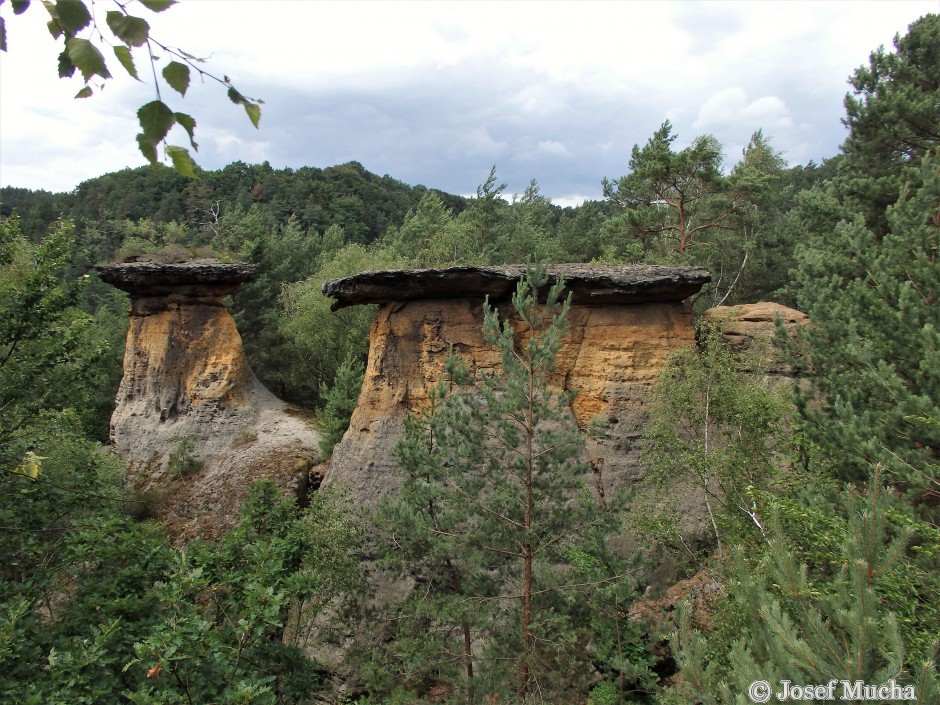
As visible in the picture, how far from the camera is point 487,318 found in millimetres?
7137

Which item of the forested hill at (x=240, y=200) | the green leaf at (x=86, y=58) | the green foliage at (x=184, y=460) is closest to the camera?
the green leaf at (x=86, y=58)

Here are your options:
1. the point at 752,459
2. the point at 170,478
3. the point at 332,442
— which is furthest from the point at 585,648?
the point at 170,478

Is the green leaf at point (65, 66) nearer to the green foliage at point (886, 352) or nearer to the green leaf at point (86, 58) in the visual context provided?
the green leaf at point (86, 58)

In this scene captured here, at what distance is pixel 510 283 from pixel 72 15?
1032 cm

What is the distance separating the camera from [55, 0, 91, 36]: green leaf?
140cm

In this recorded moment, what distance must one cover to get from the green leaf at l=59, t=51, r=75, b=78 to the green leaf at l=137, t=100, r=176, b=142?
0.32m

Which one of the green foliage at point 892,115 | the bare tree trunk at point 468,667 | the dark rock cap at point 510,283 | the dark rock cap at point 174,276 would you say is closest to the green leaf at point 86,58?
the bare tree trunk at point 468,667

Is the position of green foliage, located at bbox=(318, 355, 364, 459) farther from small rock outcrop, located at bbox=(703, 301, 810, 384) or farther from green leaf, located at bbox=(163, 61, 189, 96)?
green leaf, located at bbox=(163, 61, 189, 96)

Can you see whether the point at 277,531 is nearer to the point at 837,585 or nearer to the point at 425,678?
the point at 425,678

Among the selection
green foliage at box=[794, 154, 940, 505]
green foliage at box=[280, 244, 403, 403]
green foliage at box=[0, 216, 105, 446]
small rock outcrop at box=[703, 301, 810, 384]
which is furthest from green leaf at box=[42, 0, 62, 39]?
green foliage at box=[280, 244, 403, 403]

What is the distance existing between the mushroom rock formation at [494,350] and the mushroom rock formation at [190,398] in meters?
4.52

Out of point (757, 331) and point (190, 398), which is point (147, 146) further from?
point (190, 398)

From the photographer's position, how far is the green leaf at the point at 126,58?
1411 millimetres

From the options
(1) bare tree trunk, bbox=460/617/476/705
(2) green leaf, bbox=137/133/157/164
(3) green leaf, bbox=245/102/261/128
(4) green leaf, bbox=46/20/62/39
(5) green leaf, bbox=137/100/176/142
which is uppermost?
(4) green leaf, bbox=46/20/62/39
